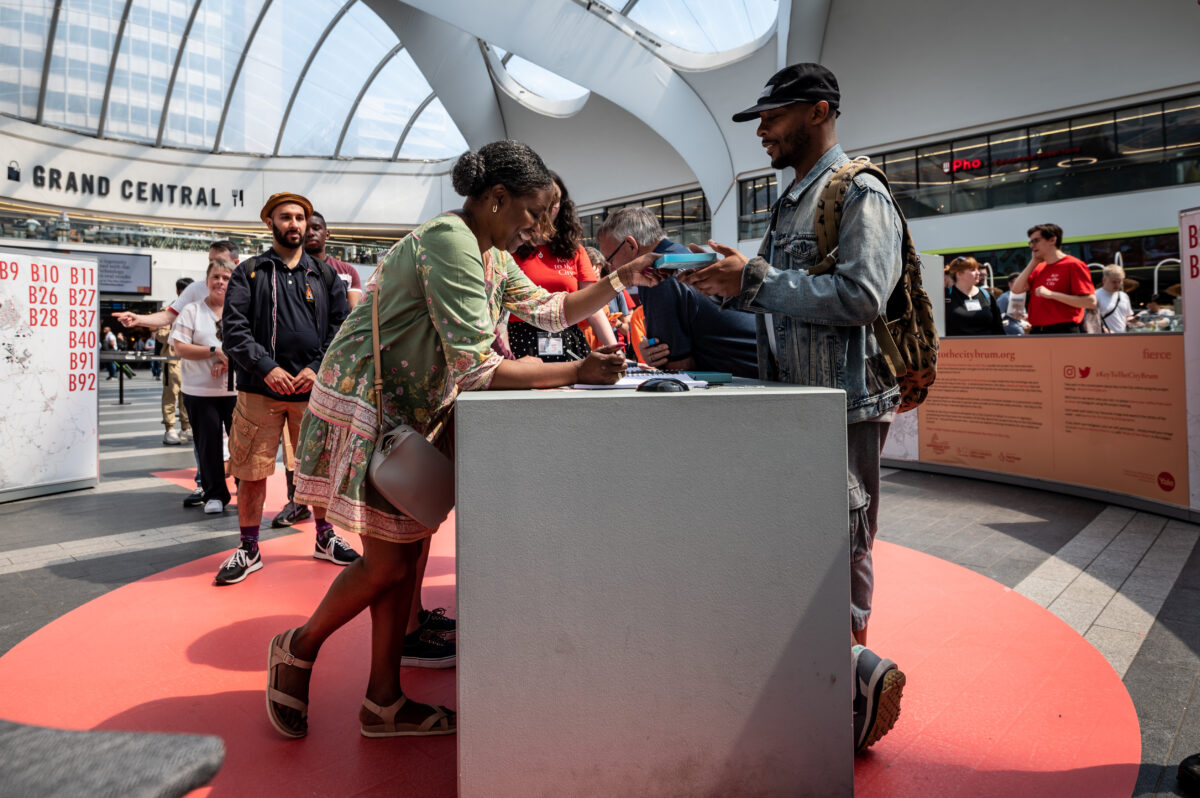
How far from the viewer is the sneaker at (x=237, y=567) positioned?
11.7 ft

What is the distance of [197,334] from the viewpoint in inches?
200

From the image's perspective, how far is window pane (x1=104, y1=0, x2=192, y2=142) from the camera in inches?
899

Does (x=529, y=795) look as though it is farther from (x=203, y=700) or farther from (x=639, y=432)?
(x=203, y=700)

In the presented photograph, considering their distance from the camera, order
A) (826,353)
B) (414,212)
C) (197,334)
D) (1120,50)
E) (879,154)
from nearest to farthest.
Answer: (826,353), (197,334), (1120,50), (879,154), (414,212)

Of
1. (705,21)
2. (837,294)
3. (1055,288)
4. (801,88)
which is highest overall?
(705,21)

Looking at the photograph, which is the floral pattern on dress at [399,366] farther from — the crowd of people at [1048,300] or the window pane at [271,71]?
the window pane at [271,71]

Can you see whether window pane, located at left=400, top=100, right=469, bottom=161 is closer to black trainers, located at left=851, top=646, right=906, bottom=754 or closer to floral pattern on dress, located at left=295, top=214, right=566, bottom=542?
floral pattern on dress, located at left=295, top=214, right=566, bottom=542

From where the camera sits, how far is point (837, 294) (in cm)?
180

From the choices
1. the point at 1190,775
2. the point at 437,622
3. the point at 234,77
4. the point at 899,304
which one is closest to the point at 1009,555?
the point at 1190,775

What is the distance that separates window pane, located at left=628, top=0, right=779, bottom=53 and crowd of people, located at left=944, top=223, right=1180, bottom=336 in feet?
39.5

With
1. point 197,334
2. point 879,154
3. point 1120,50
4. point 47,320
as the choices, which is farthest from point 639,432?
point 879,154

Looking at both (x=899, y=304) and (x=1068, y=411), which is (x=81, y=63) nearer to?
(x=1068, y=411)

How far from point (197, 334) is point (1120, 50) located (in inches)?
604

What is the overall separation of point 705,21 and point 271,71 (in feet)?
52.7
